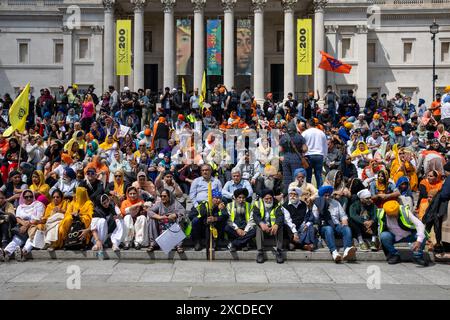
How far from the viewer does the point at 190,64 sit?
45.8 m

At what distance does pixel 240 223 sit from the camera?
42.5ft

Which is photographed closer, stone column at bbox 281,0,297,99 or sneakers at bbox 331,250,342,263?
sneakers at bbox 331,250,342,263

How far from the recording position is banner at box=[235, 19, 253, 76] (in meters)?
43.7

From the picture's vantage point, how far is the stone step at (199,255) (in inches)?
492

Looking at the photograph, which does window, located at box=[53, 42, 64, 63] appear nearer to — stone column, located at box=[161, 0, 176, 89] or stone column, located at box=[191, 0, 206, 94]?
stone column, located at box=[161, 0, 176, 89]

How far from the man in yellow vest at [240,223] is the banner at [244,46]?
31.9m

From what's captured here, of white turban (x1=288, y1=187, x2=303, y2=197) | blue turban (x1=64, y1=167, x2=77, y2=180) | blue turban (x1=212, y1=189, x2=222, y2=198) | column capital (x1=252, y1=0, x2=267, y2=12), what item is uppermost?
column capital (x1=252, y1=0, x2=267, y2=12)

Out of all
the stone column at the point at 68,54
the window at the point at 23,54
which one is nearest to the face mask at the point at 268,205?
the stone column at the point at 68,54

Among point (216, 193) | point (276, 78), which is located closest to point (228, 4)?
point (276, 78)

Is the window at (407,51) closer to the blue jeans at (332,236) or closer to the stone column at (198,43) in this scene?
the stone column at (198,43)

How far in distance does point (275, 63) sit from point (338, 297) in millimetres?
40807

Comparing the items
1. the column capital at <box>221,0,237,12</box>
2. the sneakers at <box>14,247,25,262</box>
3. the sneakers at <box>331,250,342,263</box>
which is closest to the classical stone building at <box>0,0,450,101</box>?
the column capital at <box>221,0,237,12</box>

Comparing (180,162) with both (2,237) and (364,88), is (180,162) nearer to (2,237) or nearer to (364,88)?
(2,237)

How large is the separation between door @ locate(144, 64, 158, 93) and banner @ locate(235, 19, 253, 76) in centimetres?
768
